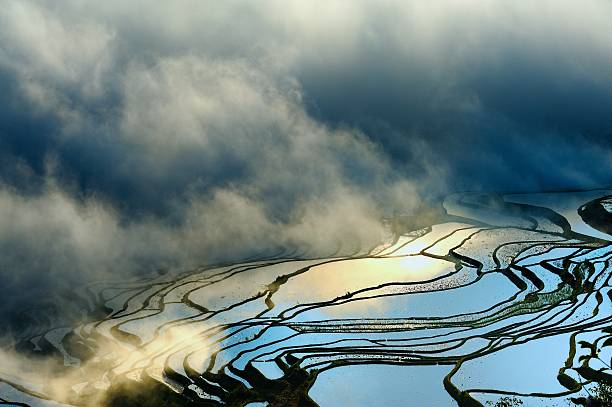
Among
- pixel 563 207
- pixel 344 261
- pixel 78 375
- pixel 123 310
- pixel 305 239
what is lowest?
pixel 78 375

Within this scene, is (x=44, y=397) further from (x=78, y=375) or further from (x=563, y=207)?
(x=563, y=207)

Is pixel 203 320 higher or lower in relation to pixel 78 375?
higher

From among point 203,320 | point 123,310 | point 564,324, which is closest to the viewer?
point 564,324

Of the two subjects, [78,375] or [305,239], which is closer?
[78,375]

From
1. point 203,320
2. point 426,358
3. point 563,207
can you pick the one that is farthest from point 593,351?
point 563,207

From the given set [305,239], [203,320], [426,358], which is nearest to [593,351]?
[426,358]

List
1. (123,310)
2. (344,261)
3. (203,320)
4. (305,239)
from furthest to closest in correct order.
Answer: (305,239) → (344,261) → (123,310) → (203,320)
